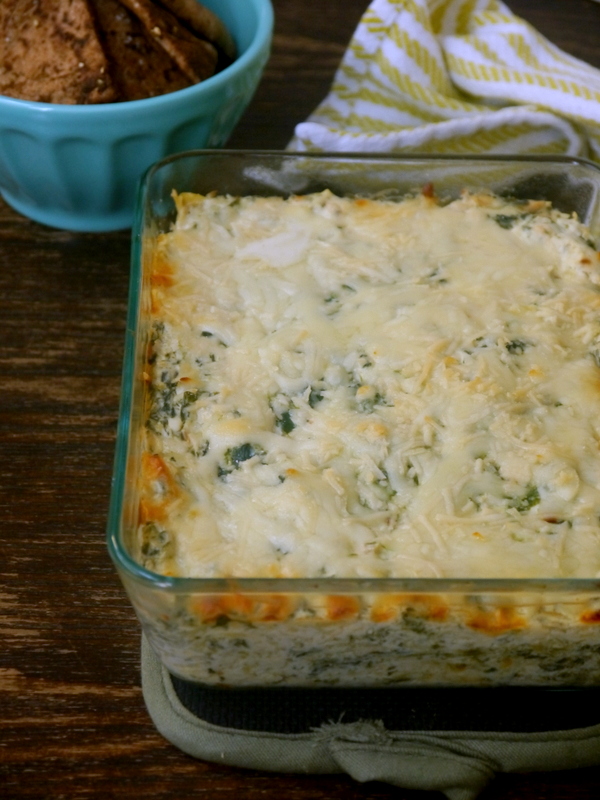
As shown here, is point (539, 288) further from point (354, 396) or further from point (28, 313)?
point (28, 313)

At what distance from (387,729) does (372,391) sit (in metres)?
→ 0.41

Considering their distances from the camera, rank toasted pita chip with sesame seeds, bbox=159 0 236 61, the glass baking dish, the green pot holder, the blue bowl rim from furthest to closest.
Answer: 1. toasted pita chip with sesame seeds, bbox=159 0 236 61
2. the blue bowl rim
3. the green pot holder
4. the glass baking dish

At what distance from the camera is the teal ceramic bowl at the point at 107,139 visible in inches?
56.3

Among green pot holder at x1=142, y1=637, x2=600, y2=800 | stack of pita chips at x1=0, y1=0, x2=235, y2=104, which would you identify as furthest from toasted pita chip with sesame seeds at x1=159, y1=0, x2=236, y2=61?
green pot holder at x1=142, y1=637, x2=600, y2=800

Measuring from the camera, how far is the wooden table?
102cm

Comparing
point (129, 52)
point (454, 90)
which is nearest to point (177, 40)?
point (129, 52)

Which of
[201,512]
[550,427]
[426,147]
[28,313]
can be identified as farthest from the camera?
[426,147]

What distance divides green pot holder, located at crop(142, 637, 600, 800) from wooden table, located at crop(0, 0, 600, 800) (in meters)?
0.03

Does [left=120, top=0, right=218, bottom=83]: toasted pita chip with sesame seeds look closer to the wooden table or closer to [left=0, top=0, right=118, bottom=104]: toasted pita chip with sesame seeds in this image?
[left=0, top=0, right=118, bottom=104]: toasted pita chip with sesame seeds

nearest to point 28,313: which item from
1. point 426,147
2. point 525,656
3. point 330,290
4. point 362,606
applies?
point 330,290

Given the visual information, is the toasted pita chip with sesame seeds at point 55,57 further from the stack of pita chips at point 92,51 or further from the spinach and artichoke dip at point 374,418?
the spinach and artichoke dip at point 374,418

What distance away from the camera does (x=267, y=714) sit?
1.07m

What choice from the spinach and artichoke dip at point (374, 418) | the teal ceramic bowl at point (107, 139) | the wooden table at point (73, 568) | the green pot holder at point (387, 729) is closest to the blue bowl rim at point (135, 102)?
the teal ceramic bowl at point (107, 139)

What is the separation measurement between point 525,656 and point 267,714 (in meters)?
0.30
